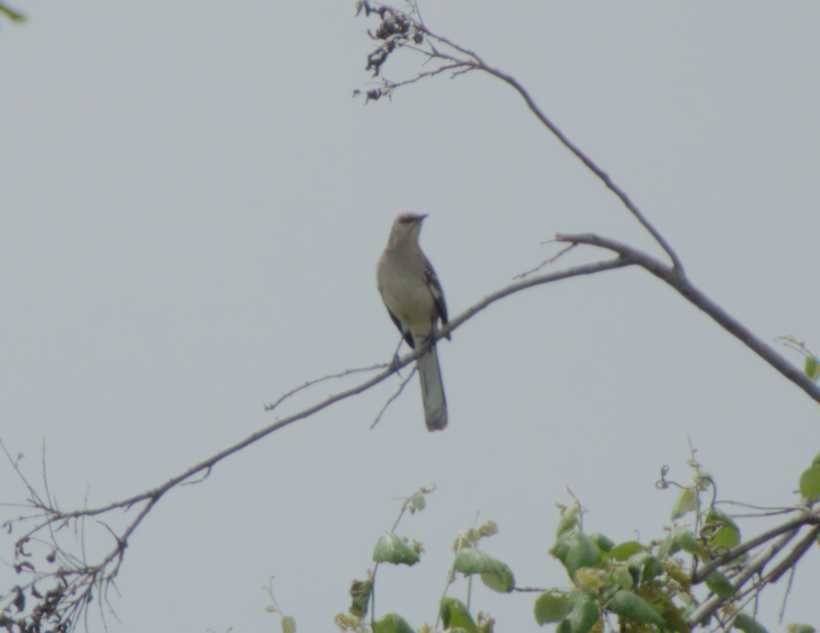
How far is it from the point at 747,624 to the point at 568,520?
80 centimetres

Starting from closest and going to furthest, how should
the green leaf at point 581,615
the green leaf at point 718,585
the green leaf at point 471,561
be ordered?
the green leaf at point 581,615 < the green leaf at point 471,561 < the green leaf at point 718,585

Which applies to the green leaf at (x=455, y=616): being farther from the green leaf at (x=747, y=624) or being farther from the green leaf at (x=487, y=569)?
the green leaf at (x=747, y=624)

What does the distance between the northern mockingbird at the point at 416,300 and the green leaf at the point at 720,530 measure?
4.96 m

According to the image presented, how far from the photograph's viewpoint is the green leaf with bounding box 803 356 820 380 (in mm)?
4449

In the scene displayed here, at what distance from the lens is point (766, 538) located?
168 inches

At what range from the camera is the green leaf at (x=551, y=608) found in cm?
357

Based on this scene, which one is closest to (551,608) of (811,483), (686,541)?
(686,541)

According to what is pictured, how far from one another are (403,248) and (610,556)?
19.9 ft

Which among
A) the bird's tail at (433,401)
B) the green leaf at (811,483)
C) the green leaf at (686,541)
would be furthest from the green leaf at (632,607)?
the bird's tail at (433,401)

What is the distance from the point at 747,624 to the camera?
410cm

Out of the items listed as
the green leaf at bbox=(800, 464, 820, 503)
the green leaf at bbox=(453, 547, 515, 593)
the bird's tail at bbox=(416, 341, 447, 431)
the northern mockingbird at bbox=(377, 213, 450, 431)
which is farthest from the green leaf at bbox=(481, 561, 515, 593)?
the bird's tail at bbox=(416, 341, 447, 431)

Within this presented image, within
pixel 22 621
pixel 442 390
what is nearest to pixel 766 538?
pixel 22 621

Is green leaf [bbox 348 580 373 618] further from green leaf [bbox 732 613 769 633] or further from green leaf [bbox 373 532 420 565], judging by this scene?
green leaf [bbox 732 613 769 633]

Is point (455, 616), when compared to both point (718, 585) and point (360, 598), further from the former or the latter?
point (718, 585)
